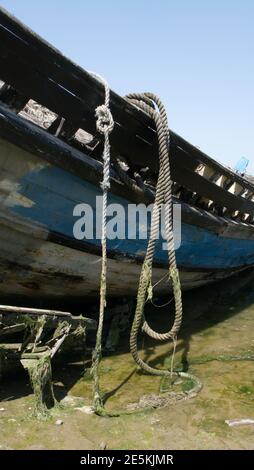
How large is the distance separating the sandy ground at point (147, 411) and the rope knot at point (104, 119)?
2.48m

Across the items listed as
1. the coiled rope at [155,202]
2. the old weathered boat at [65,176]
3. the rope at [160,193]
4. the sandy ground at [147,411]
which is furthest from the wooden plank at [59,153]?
the sandy ground at [147,411]

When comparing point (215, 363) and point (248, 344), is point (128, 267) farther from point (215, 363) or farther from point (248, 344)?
point (248, 344)

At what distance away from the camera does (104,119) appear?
3643 millimetres

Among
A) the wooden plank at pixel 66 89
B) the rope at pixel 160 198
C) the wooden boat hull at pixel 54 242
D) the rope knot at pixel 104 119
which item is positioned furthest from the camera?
the rope at pixel 160 198

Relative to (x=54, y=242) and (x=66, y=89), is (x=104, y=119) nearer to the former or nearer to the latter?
(x=66, y=89)

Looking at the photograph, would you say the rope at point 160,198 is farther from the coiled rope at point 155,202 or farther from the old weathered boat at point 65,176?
the old weathered boat at point 65,176

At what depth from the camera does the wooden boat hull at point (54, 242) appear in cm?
374

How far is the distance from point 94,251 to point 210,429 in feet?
6.84

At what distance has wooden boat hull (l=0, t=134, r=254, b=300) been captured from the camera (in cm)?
374

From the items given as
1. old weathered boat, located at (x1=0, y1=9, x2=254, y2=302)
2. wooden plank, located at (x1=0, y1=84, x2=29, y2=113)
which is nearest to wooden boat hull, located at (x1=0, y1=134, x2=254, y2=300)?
old weathered boat, located at (x1=0, y1=9, x2=254, y2=302)

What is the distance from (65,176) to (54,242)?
2.41 feet

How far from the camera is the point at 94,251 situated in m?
4.66
